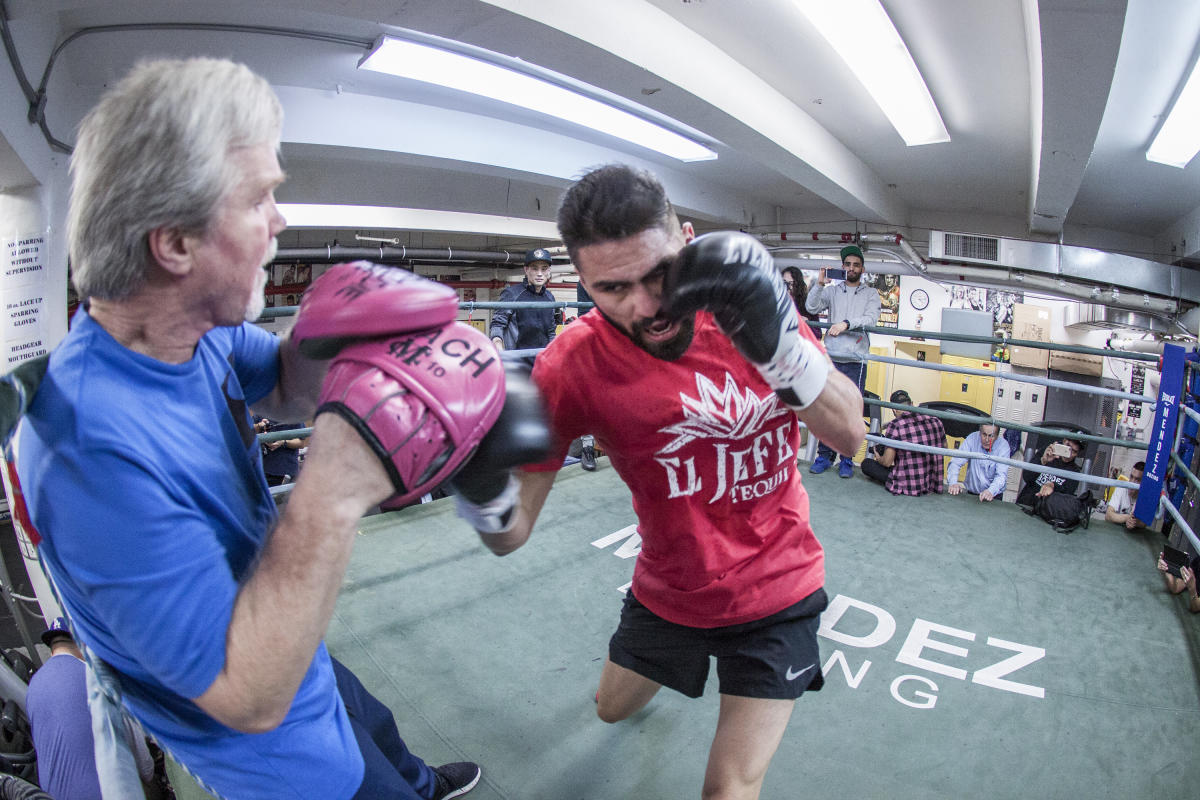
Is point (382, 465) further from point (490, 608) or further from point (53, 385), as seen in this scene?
point (490, 608)

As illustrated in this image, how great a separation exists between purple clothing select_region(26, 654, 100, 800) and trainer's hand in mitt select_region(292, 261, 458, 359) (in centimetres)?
126

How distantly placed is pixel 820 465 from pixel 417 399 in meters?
3.45

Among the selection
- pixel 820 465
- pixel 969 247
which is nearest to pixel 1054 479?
pixel 820 465

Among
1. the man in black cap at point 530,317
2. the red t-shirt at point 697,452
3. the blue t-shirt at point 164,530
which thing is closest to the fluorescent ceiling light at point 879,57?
the man in black cap at point 530,317

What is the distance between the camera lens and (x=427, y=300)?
2.25ft

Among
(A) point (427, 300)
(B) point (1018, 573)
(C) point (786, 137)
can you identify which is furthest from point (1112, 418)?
(A) point (427, 300)

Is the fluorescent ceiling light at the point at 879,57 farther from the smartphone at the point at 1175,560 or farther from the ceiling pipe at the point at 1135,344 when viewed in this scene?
the ceiling pipe at the point at 1135,344

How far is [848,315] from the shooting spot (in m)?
4.41

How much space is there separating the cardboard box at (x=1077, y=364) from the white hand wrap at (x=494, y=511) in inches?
404

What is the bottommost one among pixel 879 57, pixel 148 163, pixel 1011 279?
pixel 148 163

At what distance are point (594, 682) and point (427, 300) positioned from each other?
1.49 m

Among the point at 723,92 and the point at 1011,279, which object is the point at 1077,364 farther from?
the point at 723,92

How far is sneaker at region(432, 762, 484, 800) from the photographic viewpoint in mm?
1406

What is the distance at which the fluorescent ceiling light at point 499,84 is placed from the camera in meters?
3.70
